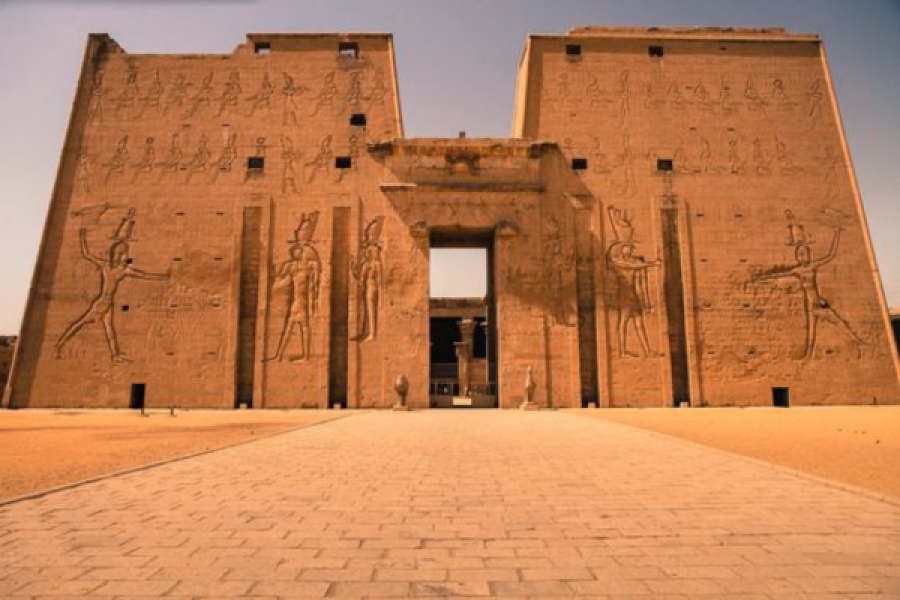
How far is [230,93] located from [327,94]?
367cm

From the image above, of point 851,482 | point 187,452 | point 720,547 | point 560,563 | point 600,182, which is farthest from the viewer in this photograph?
point 600,182

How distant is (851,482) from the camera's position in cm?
507

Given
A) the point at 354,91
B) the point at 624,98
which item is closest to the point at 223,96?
the point at 354,91

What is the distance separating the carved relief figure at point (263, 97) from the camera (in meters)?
19.8

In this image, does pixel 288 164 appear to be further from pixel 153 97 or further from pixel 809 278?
pixel 809 278

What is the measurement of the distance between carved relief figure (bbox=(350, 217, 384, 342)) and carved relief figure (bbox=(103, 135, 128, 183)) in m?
9.35

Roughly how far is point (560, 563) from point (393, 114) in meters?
18.7

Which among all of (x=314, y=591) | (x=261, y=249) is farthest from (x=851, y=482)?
(x=261, y=249)

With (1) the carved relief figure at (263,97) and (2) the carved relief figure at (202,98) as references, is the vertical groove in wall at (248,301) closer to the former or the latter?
(1) the carved relief figure at (263,97)

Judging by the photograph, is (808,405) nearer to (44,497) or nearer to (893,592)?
(893,592)

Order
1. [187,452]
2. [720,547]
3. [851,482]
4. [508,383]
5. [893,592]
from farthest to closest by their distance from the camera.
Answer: [508,383], [187,452], [851,482], [720,547], [893,592]

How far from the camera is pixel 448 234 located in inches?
766

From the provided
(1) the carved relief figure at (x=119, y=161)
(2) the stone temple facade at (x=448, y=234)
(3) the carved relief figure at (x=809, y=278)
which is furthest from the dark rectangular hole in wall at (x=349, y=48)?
(3) the carved relief figure at (x=809, y=278)

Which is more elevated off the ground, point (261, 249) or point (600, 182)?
point (600, 182)
